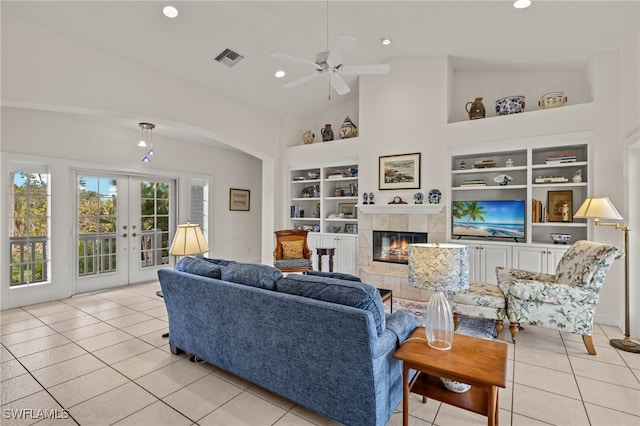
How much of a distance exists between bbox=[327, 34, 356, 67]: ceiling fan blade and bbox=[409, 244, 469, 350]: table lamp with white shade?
5.93ft

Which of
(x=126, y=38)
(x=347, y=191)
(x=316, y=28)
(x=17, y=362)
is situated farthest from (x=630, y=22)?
(x=17, y=362)

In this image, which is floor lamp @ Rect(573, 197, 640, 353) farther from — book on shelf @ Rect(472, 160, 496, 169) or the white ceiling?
the white ceiling

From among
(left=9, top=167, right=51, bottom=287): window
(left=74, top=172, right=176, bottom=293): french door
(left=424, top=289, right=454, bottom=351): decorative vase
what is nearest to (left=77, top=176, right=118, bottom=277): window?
(left=74, top=172, right=176, bottom=293): french door

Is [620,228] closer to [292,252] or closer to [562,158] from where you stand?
[562,158]

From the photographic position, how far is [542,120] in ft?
13.1

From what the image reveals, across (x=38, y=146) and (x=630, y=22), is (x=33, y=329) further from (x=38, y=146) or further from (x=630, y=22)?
(x=630, y=22)

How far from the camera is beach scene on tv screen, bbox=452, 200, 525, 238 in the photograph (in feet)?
14.1

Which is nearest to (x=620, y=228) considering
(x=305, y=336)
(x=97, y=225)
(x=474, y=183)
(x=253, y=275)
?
(x=474, y=183)

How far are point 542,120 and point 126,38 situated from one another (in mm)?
5083

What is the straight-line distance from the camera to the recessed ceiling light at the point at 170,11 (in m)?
3.22

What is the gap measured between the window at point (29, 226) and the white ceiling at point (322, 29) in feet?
7.82

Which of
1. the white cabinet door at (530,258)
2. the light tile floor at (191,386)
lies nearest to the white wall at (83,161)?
the light tile floor at (191,386)

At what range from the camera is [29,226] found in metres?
4.50

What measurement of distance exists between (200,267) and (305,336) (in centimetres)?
121
